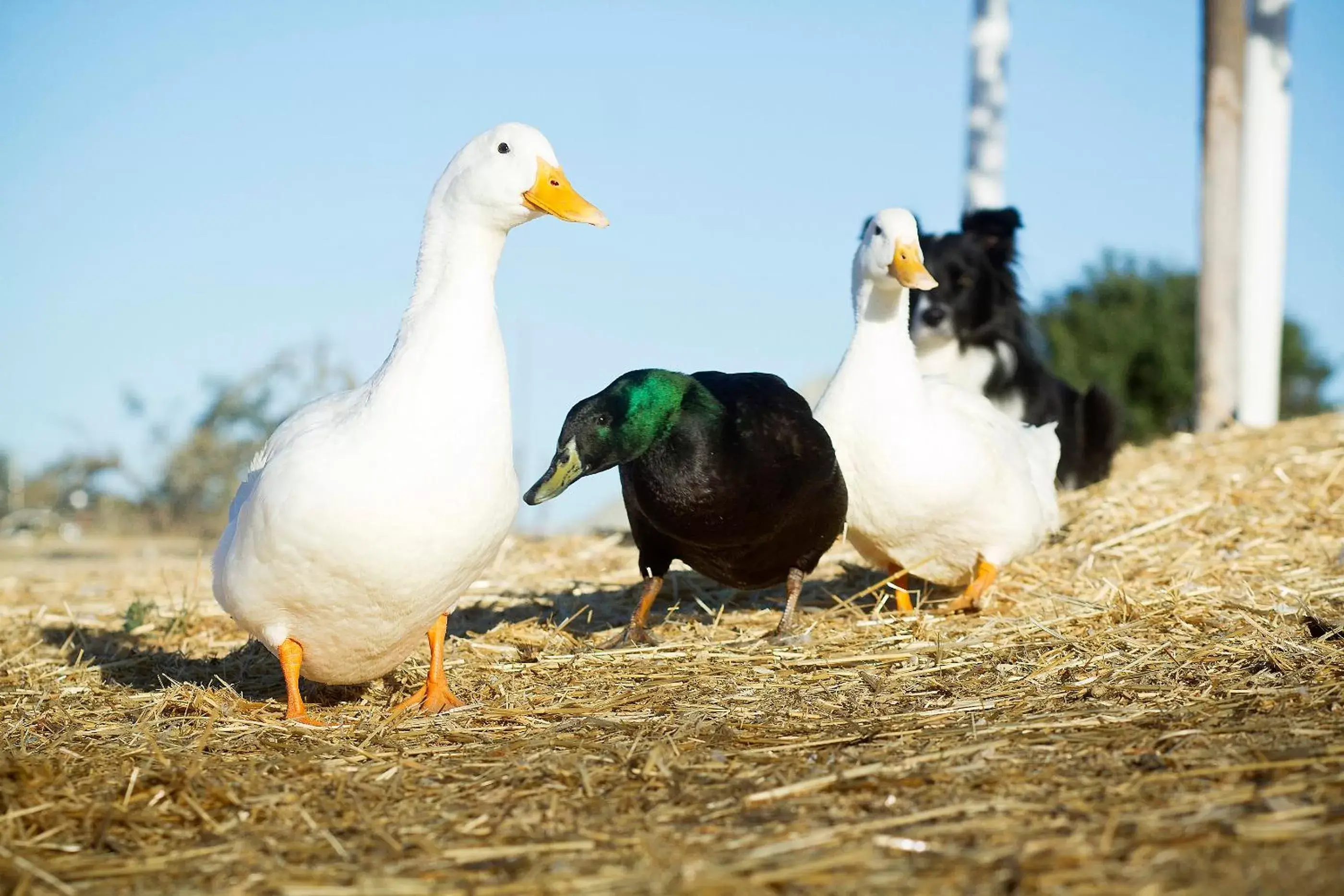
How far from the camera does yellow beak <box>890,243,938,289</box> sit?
14.8 feet

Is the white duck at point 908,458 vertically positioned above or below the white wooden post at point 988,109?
below

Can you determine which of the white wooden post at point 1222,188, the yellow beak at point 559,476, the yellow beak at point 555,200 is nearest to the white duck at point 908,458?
the yellow beak at point 559,476

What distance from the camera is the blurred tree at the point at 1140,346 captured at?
71.2 feet

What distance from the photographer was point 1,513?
38.8 ft

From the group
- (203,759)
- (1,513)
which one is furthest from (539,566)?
(1,513)

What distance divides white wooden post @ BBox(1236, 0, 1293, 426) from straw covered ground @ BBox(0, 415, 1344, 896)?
393cm

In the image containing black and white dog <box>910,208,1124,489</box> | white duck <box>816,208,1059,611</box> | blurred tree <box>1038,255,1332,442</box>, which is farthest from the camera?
blurred tree <box>1038,255,1332,442</box>

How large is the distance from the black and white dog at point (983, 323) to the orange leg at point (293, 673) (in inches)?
167

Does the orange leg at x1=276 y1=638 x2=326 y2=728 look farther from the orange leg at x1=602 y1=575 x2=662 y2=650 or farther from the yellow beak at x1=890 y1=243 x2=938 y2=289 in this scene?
the yellow beak at x1=890 y1=243 x2=938 y2=289

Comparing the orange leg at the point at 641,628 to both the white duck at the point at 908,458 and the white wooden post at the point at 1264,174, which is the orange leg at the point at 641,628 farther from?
the white wooden post at the point at 1264,174

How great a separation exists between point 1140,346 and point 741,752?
69.7 feet

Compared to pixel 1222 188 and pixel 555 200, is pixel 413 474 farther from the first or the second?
pixel 1222 188

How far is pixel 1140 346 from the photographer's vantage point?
22078mm

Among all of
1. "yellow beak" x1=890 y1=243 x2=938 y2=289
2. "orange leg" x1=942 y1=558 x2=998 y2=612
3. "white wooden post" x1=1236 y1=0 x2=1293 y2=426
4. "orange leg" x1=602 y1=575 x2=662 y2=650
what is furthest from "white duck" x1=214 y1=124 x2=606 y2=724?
"white wooden post" x1=1236 y1=0 x2=1293 y2=426
